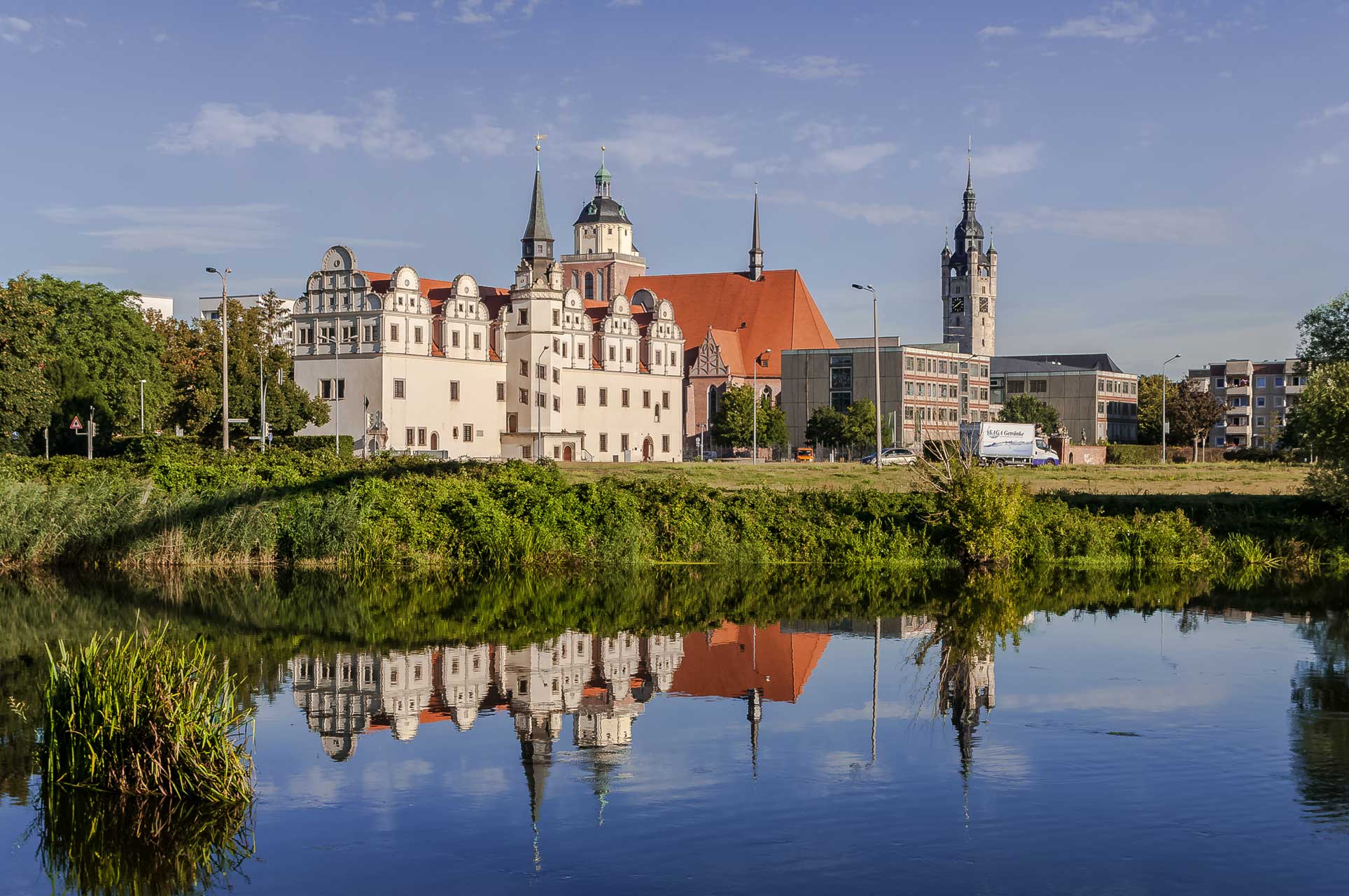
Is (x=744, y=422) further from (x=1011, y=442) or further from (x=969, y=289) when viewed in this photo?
(x=969, y=289)

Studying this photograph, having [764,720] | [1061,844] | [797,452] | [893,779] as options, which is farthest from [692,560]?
[797,452]

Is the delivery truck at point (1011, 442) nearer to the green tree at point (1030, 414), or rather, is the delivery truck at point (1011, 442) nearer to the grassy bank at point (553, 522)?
the green tree at point (1030, 414)

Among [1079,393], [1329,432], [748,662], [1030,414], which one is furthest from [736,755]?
[1079,393]

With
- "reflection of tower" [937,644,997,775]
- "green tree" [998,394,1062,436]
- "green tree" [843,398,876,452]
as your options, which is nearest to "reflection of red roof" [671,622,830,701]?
"reflection of tower" [937,644,997,775]

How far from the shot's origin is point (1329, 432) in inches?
1479

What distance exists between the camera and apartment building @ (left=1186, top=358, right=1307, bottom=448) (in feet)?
531

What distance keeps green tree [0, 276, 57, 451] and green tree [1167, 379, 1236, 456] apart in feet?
326

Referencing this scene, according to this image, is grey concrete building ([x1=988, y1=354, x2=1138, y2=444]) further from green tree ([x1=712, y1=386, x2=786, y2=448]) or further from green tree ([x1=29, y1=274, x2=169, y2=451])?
green tree ([x1=29, y1=274, x2=169, y2=451])

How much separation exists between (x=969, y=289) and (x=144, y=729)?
172228 millimetres

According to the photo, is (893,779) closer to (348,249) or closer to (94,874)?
(94,874)

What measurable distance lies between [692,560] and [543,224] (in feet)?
207

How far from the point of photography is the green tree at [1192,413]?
127375mm

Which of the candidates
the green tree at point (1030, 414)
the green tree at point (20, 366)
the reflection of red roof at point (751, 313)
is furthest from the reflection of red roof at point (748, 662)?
the green tree at point (1030, 414)

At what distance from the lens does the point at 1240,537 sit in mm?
38219
